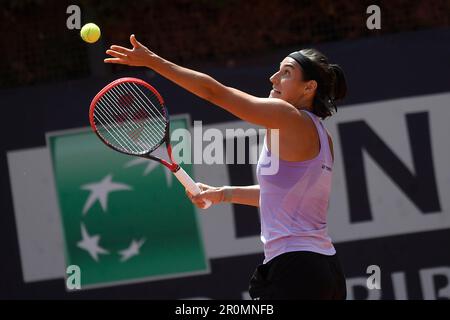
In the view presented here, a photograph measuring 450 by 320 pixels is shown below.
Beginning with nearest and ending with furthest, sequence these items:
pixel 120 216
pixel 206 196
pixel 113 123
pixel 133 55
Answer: pixel 133 55 → pixel 206 196 → pixel 113 123 → pixel 120 216

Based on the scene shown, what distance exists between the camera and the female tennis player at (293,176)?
3453 mm

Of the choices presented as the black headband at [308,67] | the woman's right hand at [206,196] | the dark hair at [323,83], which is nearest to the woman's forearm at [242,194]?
the woman's right hand at [206,196]

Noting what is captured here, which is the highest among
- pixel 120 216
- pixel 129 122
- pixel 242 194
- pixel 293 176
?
pixel 129 122

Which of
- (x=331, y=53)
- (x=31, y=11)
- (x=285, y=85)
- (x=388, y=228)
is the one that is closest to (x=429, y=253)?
(x=388, y=228)

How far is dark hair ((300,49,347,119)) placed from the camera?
378 cm

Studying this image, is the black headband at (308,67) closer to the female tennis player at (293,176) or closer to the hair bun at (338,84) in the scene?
the female tennis player at (293,176)

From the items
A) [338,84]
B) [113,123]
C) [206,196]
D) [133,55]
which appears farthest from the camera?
[113,123]

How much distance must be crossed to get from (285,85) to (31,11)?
3.38 m

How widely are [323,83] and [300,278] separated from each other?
813mm

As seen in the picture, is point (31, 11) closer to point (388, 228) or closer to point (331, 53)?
point (331, 53)

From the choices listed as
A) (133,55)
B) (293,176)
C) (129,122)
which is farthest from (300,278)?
(129,122)

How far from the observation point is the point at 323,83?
3812mm

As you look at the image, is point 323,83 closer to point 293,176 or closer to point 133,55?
point 293,176
